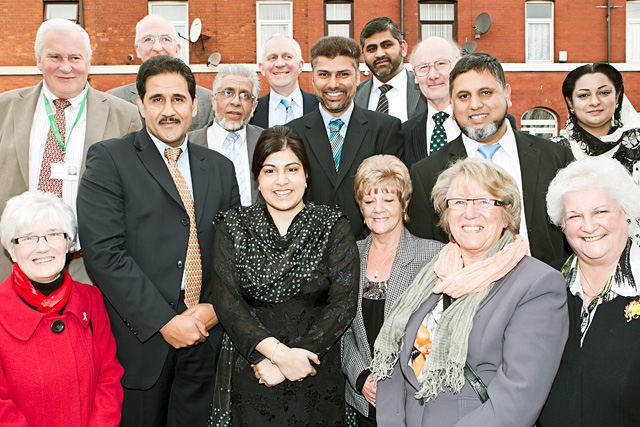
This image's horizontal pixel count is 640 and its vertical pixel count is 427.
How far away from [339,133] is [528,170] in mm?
1269

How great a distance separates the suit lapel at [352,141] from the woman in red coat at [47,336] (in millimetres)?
1677

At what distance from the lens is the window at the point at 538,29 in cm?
1541

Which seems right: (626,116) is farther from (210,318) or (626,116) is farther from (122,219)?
(122,219)

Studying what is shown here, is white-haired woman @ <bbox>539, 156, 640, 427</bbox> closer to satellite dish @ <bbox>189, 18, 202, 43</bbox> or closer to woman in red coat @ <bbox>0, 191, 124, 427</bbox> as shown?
woman in red coat @ <bbox>0, 191, 124, 427</bbox>

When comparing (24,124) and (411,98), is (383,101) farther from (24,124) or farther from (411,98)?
A: (24,124)

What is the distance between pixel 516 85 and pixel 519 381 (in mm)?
14348

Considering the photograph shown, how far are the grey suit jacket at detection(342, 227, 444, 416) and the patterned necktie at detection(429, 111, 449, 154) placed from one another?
3.79 feet

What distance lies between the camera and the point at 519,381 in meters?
2.30

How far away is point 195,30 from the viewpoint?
14414mm

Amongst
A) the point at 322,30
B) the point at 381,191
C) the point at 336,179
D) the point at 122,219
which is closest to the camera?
the point at 122,219

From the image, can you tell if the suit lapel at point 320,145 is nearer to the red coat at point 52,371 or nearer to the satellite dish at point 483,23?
the red coat at point 52,371

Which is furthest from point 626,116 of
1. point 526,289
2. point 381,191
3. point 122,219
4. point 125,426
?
point 125,426

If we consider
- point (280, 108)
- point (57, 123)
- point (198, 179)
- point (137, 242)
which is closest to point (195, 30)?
point (280, 108)

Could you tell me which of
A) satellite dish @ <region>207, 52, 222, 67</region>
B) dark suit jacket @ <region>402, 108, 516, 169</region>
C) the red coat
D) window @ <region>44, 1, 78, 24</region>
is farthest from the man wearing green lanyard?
window @ <region>44, 1, 78, 24</region>
